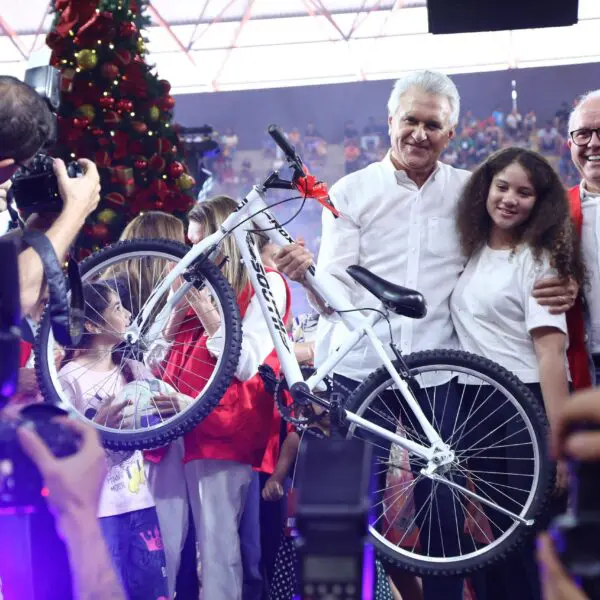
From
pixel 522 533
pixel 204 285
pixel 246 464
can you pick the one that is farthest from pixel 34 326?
pixel 522 533

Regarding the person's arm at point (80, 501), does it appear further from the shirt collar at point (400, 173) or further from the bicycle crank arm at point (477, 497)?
the shirt collar at point (400, 173)

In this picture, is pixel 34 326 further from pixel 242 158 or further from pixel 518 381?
pixel 242 158

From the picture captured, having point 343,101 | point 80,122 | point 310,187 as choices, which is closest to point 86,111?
point 80,122

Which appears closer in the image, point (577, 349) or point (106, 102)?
point (577, 349)

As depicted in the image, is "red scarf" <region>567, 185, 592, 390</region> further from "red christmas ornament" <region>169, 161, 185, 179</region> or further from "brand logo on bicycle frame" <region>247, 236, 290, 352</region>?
"red christmas ornament" <region>169, 161, 185, 179</region>

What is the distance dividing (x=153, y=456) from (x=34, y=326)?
20.9 inches

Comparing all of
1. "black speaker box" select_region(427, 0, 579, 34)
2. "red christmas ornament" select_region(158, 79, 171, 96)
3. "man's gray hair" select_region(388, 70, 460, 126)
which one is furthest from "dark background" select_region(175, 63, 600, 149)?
"man's gray hair" select_region(388, 70, 460, 126)

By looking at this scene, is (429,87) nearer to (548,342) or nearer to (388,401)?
(548,342)

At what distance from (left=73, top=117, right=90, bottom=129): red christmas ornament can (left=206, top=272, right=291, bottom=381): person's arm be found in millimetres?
1005

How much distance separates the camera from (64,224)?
5.62ft

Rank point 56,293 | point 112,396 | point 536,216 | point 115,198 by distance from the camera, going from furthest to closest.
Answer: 1. point 115,198
2. point 112,396
3. point 536,216
4. point 56,293

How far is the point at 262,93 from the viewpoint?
7.21 metres

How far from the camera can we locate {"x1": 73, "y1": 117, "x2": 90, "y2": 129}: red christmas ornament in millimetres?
3385

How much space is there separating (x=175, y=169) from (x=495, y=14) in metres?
1.86
